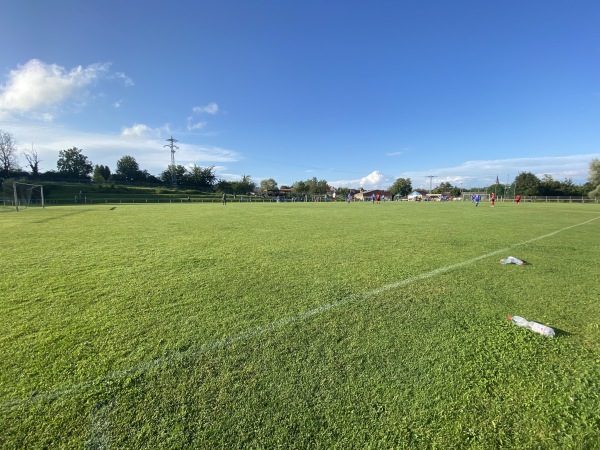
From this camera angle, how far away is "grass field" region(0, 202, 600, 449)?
1.94 meters

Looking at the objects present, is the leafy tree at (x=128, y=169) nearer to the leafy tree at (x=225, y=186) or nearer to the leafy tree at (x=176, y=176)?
the leafy tree at (x=176, y=176)

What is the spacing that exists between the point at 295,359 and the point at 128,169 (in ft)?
374

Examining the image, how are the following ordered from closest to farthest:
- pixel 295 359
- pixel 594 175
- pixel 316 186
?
pixel 295 359 → pixel 594 175 → pixel 316 186

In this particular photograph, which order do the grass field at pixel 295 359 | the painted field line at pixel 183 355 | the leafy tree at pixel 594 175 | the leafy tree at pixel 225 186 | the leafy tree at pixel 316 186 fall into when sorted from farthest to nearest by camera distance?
the leafy tree at pixel 316 186 → the leafy tree at pixel 225 186 → the leafy tree at pixel 594 175 → the painted field line at pixel 183 355 → the grass field at pixel 295 359

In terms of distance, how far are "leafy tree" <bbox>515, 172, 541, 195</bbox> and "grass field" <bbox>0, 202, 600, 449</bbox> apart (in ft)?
314

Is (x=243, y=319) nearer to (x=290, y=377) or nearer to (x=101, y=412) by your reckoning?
(x=290, y=377)

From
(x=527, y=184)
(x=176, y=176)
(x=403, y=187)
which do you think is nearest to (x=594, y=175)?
(x=527, y=184)

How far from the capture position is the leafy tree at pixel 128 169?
97.8 m

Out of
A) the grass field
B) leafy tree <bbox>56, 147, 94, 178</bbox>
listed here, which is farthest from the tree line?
the grass field

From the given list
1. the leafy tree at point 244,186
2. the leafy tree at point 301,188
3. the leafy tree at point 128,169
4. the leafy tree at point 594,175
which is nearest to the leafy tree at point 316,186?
the leafy tree at point 301,188

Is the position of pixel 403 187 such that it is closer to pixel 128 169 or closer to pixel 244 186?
pixel 244 186

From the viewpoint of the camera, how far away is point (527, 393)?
2.28 meters

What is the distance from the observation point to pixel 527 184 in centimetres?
8319

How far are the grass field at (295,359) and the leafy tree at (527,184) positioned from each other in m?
95.8
